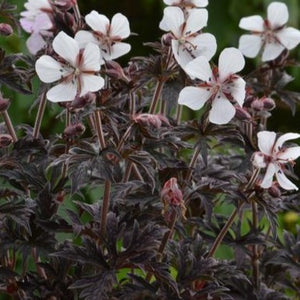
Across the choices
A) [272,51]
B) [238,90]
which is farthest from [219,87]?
[272,51]

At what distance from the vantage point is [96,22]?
92 cm

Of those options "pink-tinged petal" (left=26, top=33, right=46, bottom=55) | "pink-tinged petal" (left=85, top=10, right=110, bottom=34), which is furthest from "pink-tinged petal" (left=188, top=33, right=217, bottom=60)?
"pink-tinged petal" (left=26, top=33, right=46, bottom=55)

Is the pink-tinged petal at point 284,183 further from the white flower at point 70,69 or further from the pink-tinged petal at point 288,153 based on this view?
the white flower at point 70,69

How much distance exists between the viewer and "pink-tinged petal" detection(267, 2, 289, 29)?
3.79 ft

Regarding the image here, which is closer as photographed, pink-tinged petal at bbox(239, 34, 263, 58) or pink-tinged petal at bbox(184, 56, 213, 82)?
pink-tinged petal at bbox(184, 56, 213, 82)

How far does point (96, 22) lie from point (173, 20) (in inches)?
4.1

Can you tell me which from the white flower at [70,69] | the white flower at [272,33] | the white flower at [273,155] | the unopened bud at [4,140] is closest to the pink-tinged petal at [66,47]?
the white flower at [70,69]

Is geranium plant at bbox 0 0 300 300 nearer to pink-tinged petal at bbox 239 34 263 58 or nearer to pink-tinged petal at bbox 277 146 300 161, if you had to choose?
pink-tinged petal at bbox 277 146 300 161

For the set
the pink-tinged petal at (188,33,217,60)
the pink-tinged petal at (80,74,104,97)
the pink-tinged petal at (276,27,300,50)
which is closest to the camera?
the pink-tinged petal at (80,74,104,97)

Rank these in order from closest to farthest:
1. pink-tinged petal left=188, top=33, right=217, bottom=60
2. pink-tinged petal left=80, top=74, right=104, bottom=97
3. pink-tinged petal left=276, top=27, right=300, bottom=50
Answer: pink-tinged petal left=80, top=74, right=104, bottom=97 → pink-tinged petal left=188, top=33, right=217, bottom=60 → pink-tinged petal left=276, top=27, right=300, bottom=50

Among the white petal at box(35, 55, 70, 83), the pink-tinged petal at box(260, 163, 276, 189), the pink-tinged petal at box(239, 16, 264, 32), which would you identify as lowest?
the pink-tinged petal at box(260, 163, 276, 189)

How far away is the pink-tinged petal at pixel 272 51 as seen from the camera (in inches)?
45.9

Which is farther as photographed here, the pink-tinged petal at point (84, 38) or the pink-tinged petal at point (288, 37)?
the pink-tinged petal at point (288, 37)

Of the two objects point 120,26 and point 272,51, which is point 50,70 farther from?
point 272,51
